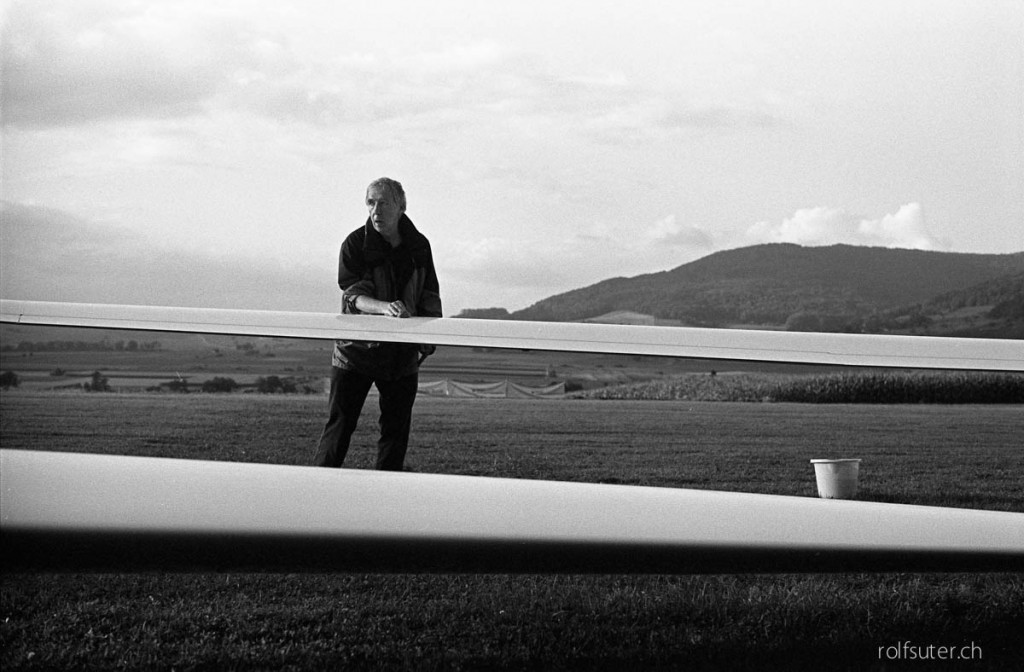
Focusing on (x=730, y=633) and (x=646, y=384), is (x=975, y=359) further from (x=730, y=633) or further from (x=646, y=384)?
(x=646, y=384)

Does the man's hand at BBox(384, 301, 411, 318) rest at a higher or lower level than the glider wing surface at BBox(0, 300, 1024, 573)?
higher

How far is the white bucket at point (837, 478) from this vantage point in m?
2.25

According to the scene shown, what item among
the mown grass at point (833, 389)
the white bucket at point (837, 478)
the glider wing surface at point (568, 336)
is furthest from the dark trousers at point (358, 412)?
the white bucket at point (837, 478)

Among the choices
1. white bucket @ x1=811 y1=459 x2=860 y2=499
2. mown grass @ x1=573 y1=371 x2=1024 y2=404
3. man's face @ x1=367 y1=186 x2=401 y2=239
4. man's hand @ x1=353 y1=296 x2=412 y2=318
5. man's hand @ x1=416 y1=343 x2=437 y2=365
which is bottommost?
white bucket @ x1=811 y1=459 x2=860 y2=499

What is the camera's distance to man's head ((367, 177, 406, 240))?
2855 millimetres

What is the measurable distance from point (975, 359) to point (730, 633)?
945mm

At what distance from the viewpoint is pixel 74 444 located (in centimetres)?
393

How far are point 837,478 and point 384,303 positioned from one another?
1.26m

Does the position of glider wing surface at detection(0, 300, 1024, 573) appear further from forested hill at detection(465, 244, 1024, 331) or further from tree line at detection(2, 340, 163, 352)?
forested hill at detection(465, 244, 1024, 331)

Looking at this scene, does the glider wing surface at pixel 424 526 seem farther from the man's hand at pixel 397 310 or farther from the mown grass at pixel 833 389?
the mown grass at pixel 833 389

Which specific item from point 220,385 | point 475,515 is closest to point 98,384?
point 220,385

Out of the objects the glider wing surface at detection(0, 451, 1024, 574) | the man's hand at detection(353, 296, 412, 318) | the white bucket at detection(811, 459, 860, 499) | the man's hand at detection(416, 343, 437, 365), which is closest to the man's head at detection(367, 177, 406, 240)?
the man's hand at detection(353, 296, 412, 318)

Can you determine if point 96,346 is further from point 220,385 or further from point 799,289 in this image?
point 799,289

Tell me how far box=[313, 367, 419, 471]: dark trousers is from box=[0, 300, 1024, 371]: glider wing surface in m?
0.65
